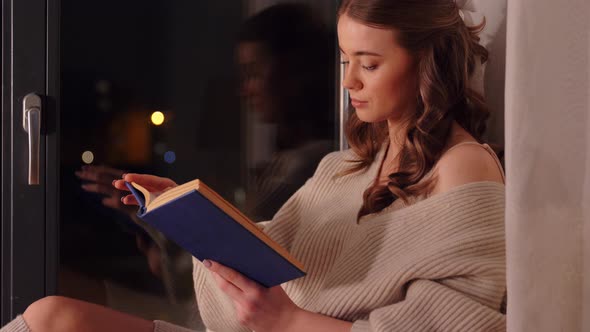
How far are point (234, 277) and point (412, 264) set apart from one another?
0.26 m

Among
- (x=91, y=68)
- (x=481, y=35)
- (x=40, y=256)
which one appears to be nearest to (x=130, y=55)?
(x=91, y=68)

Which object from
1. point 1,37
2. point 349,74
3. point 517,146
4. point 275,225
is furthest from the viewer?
point 1,37

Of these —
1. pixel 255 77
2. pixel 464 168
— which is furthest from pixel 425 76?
pixel 255 77

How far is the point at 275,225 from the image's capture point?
4.64 feet

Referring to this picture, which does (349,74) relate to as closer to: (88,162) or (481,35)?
(481,35)

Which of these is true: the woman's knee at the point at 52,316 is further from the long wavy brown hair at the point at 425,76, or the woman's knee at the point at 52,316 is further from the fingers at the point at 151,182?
the long wavy brown hair at the point at 425,76

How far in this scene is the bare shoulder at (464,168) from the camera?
1147 millimetres

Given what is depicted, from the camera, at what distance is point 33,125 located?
5.20 feet

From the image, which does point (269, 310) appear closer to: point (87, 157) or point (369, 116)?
point (369, 116)

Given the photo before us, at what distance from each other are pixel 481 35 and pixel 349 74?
31 centimetres

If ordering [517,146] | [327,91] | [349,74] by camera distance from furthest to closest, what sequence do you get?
[327,91]
[349,74]
[517,146]

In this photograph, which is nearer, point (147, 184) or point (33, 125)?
point (147, 184)

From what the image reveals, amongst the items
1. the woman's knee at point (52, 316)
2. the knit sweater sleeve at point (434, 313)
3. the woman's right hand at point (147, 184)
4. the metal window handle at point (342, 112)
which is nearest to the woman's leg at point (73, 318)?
the woman's knee at point (52, 316)

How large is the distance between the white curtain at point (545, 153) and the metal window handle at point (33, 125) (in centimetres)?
111
